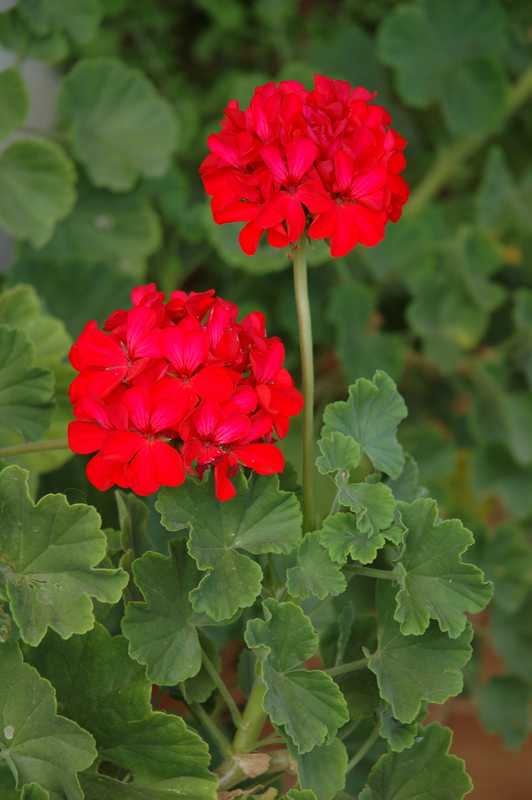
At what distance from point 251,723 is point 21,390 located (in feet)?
0.95

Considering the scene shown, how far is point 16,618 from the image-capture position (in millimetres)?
623

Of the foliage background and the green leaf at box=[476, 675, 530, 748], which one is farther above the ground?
the foliage background

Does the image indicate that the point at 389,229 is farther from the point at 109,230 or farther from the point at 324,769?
the point at 324,769

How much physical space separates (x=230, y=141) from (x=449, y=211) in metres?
1.10

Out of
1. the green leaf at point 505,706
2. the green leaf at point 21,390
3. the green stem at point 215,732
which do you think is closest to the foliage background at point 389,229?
the green leaf at point 505,706

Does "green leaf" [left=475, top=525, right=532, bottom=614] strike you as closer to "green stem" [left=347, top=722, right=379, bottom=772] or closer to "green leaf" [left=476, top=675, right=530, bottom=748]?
"green leaf" [left=476, top=675, right=530, bottom=748]

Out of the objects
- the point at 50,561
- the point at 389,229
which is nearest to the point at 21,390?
the point at 50,561

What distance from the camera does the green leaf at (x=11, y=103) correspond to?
111 cm

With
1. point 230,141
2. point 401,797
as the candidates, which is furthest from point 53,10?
point 401,797

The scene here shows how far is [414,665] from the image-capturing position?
673mm

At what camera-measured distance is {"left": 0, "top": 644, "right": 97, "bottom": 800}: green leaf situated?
616 millimetres

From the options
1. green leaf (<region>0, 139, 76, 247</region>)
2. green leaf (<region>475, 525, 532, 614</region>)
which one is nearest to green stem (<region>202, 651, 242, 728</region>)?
green leaf (<region>0, 139, 76, 247</region>)

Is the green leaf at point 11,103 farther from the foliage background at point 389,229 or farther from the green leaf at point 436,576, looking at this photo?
Answer: the green leaf at point 436,576

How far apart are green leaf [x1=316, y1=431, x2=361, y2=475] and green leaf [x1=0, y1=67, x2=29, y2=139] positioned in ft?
2.05
